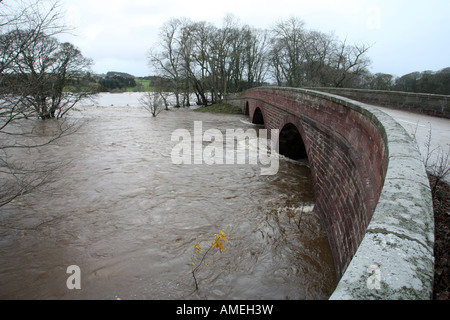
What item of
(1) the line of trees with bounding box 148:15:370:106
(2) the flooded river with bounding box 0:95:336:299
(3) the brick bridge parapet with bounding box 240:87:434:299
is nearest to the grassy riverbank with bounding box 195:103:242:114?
(1) the line of trees with bounding box 148:15:370:106

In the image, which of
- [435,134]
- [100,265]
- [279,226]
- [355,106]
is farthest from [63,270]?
[435,134]

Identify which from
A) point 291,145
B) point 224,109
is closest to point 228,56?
point 224,109

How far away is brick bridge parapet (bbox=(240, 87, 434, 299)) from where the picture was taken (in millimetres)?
1019

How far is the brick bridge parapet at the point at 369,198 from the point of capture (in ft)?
3.34

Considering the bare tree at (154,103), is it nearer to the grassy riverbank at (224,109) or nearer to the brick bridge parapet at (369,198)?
the grassy riverbank at (224,109)

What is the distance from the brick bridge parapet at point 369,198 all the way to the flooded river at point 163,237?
27.5 inches

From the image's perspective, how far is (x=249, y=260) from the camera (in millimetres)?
4051

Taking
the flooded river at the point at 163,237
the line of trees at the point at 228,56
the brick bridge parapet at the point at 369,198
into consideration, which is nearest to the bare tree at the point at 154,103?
the line of trees at the point at 228,56

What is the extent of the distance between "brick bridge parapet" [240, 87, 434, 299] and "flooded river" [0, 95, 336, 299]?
70 centimetres

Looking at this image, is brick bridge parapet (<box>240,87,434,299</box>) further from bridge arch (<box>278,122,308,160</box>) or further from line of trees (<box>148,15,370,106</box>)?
line of trees (<box>148,15,370,106</box>)

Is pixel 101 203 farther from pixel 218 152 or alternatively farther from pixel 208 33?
pixel 208 33

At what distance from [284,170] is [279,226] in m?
3.88

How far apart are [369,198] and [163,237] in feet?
11.2

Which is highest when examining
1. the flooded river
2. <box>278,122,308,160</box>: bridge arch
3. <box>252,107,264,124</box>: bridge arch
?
<box>252,107,264,124</box>: bridge arch
